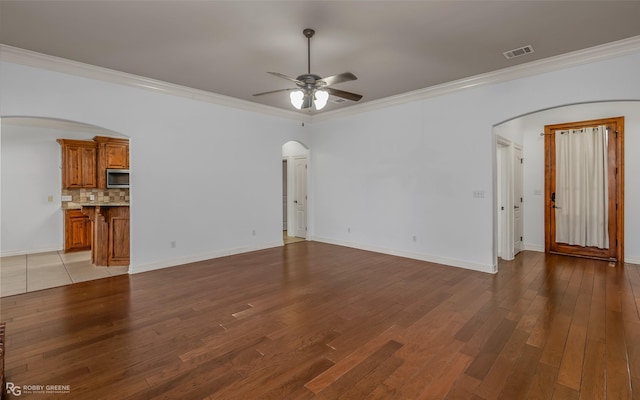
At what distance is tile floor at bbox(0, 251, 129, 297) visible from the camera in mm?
4344

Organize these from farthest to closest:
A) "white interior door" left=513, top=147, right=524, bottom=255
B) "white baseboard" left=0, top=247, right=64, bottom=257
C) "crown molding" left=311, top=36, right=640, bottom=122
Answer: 1. "white baseboard" left=0, top=247, right=64, bottom=257
2. "white interior door" left=513, top=147, right=524, bottom=255
3. "crown molding" left=311, top=36, right=640, bottom=122

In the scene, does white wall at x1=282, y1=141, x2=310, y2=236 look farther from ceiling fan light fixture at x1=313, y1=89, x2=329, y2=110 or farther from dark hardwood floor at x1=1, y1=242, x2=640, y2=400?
ceiling fan light fixture at x1=313, y1=89, x2=329, y2=110

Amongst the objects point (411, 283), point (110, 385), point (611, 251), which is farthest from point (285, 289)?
point (611, 251)

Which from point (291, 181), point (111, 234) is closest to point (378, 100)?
point (291, 181)

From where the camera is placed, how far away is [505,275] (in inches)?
185

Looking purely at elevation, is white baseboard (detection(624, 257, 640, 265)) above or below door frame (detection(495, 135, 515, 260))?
below

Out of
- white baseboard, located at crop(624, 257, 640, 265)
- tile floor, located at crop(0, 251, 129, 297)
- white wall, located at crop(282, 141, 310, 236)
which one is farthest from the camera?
white wall, located at crop(282, 141, 310, 236)

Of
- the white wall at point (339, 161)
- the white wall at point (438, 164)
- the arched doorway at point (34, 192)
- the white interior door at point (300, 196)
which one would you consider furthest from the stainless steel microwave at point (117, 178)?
the white wall at point (438, 164)

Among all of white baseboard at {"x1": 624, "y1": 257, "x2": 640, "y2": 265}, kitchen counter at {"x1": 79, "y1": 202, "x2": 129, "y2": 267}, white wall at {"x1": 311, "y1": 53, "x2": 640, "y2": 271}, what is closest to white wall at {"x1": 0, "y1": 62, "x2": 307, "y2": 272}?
kitchen counter at {"x1": 79, "y1": 202, "x2": 129, "y2": 267}

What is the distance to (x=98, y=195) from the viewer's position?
290 inches

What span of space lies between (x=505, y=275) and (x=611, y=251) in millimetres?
2657

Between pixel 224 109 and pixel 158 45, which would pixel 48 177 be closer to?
pixel 224 109

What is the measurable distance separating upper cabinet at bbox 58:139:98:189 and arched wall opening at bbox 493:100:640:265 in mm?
8453

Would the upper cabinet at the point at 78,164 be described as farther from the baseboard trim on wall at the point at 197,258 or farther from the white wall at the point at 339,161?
the baseboard trim on wall at the point at 197,258
